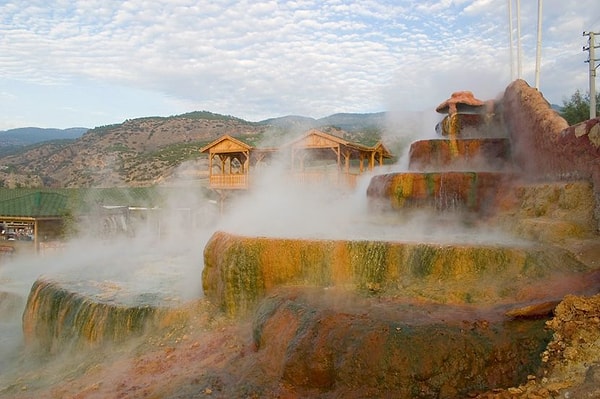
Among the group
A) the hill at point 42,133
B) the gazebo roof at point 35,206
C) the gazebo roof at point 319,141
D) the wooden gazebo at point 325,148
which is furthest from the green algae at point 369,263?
the hill at point 42,133

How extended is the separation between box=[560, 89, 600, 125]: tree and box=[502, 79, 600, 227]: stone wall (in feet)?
38.8

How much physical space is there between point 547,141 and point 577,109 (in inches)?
666

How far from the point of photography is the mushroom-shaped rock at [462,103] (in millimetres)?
14688

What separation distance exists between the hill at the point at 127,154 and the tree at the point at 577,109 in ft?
63.2

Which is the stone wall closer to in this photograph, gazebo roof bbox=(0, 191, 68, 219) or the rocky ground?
the rocky ground

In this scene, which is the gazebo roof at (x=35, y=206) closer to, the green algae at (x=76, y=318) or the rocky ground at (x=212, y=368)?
the green algae at (x=76, y=318)

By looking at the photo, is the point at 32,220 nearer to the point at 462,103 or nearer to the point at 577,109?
the point at 462,103

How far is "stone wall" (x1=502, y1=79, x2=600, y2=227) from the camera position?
23.1 ft

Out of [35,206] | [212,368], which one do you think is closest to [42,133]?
[35,206]

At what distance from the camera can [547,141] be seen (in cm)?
879

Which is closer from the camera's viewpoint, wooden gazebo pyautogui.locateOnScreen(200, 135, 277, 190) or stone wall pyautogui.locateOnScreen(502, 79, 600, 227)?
stone wall pyautogui.locateOnScreen(502, 79, 600, 227)

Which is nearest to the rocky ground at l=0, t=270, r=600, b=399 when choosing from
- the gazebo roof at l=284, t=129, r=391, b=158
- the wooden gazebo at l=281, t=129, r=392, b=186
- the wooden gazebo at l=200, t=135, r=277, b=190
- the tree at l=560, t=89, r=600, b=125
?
the wooden gazebo at l=281, t=129, r=392, b=186

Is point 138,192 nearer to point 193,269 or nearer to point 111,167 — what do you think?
point 193,269

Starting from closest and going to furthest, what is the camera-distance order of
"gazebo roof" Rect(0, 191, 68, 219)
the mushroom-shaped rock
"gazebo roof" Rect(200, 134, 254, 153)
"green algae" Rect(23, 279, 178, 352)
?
"green algae" Rect(23, 279, 178, 352), the mushroom-shaped rock, "gazebo roof" Rect(0, 191, 68, 219), "gazebo roof" Rect(200, 134, 254, 153)
